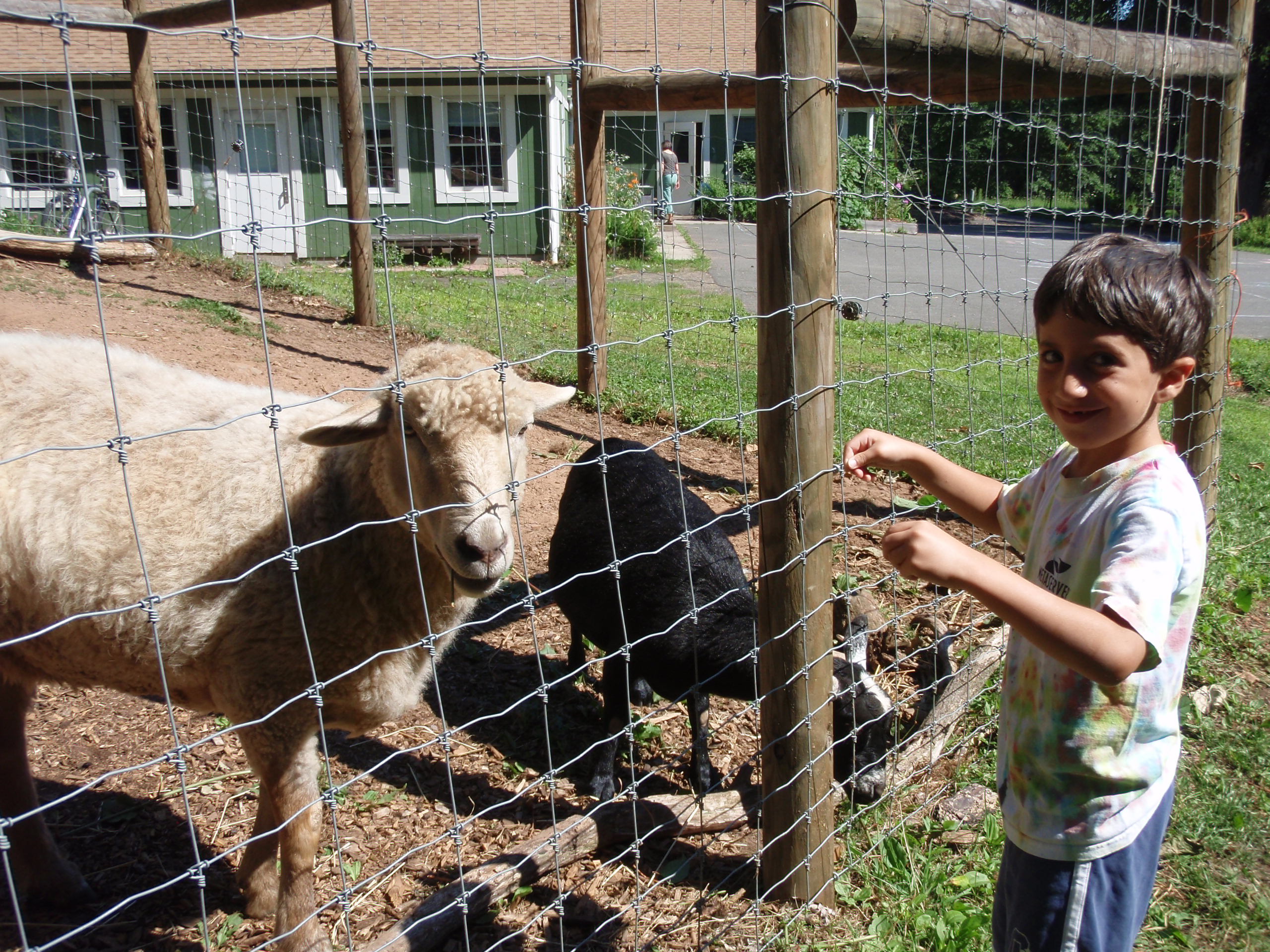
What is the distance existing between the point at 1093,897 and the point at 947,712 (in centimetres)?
208

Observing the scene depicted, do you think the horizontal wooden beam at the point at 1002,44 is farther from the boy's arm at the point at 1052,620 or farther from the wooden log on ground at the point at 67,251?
the wooden log on ground at the point at 67,251

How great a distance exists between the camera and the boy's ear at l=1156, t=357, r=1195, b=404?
2000 millimetres

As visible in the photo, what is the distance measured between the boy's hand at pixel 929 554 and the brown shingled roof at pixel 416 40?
12.1 meters

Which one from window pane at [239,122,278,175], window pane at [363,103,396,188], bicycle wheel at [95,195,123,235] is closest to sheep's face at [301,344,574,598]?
bicycle wheel at [95,195,123,235]

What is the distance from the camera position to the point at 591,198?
7570 mm

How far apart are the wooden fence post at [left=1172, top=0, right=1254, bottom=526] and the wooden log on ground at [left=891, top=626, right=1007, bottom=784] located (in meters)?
2.42

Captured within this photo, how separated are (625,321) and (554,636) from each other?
7164 mm

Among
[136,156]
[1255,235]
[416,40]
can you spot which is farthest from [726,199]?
[1255,235]

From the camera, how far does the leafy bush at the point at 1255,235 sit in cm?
3219

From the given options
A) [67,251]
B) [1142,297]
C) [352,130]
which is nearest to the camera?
[1142,297]

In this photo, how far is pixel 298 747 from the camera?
308 centimetres

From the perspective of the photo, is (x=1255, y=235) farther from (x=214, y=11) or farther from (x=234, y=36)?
(x=234, y=36)

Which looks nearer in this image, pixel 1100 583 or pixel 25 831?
pixel 1100 583

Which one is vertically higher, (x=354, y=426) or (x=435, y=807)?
(x=354, y=426)
